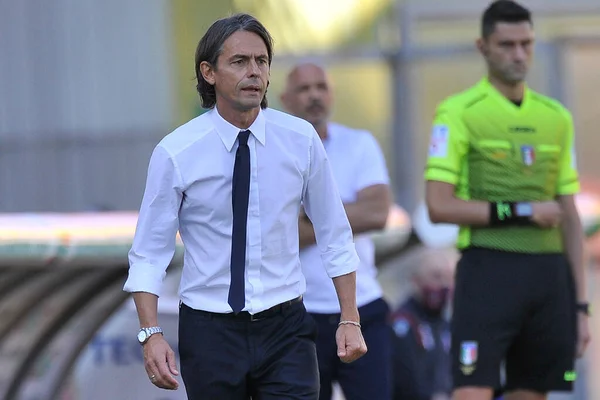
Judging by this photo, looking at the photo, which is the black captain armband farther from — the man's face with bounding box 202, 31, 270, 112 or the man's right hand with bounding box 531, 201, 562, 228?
the man's face with bounding box 202, 31, 270, 112

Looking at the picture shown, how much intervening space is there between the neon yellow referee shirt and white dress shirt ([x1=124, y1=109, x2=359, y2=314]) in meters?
1.39

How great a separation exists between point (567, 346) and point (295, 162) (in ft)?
6.22

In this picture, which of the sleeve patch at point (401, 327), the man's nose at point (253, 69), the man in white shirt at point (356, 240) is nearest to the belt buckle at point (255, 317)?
the man's nose at point (253, 69)

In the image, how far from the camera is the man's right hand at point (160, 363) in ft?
14.3

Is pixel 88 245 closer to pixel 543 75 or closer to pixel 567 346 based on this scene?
pixel 567 346

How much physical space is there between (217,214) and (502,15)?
2014 millimetres

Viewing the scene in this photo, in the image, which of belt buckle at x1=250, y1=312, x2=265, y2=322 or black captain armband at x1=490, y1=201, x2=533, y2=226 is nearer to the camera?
belt buckle at x1=250, y1=312, x2=265, y2=322

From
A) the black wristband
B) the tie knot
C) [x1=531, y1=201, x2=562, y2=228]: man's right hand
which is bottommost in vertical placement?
the black wristband

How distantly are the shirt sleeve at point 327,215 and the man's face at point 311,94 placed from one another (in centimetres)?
150

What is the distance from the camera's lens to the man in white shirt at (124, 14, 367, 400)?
14.9ft

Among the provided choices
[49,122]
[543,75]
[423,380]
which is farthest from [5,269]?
[49,122]

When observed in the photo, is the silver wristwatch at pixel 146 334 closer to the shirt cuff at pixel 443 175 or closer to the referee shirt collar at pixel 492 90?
the shirt cuff at pixel 443 175

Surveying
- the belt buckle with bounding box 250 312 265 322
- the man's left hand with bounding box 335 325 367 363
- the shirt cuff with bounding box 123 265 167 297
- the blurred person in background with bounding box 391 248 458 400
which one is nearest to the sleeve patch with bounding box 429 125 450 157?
the man's left hand with bounding box 335 325 367 363

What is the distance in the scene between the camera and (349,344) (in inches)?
181
